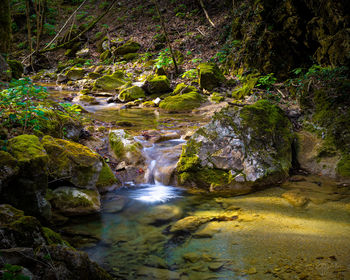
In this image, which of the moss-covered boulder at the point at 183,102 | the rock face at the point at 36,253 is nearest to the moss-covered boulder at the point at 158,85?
the moss-covered boulder at the point at 183,102

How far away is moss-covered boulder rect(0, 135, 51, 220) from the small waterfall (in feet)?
7.77

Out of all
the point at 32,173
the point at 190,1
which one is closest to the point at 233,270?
the point at 32,173

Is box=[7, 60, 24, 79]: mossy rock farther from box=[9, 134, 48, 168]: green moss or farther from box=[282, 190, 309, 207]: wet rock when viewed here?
box=[282, 190, 309, 207]: wet rock

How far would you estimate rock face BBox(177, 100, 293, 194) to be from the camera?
14.7ft

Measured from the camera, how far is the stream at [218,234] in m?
2.47

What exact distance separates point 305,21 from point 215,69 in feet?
12.9

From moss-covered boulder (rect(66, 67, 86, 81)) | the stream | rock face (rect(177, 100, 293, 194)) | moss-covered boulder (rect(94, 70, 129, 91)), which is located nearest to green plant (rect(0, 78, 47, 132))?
the stream

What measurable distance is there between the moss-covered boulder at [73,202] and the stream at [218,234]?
12 centimetres

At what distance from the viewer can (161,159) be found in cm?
548

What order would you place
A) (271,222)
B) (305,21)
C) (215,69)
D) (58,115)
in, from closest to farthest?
1. (271,222)
2. (58,115)
3. (305,21)
4. (215,69)

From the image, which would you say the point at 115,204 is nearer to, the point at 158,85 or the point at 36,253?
the point at 36,253

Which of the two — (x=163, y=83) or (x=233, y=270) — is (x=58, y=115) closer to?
(x=233, y=270)

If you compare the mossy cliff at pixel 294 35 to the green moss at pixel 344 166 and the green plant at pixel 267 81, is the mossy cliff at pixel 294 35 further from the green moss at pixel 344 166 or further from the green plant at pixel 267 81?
the green moss at pixel 344 166

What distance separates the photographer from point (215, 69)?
456 inches
